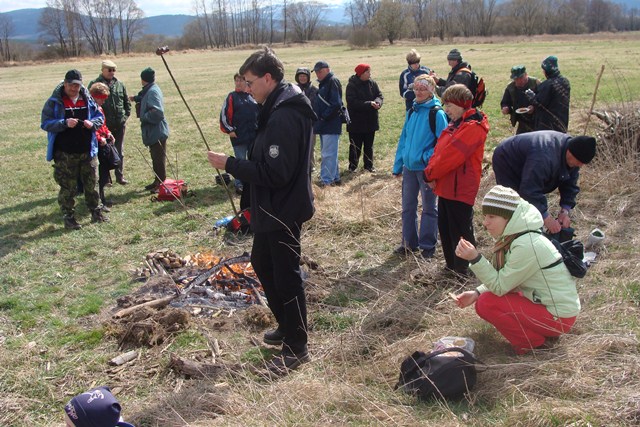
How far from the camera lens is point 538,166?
4.40 meters

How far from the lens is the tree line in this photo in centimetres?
8219

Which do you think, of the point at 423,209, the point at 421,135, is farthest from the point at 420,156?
the point at 423,209

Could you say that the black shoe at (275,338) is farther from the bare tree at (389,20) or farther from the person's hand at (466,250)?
the bare tree at (389,20)

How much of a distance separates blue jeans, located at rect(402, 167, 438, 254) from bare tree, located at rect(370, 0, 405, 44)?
75.2 metres

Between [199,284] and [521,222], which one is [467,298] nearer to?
[521,222]

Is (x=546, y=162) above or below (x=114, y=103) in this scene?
below

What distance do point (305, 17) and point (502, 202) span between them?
124711mm

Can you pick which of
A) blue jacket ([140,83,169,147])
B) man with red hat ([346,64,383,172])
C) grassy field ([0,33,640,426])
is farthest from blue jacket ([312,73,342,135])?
blue jacket ([140,83,169,147])

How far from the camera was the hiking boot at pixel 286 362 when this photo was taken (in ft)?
13.1

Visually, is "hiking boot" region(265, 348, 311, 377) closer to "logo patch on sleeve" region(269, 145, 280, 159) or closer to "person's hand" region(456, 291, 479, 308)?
"person's hand" region(456, 291, 479, 308)

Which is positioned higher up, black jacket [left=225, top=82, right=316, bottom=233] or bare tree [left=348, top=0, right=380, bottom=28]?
bare tree [left=348, top=0, right=380, bottom=28]

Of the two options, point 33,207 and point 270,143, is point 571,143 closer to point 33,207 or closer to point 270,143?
point 270,143

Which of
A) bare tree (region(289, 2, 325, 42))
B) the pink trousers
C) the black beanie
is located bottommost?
the pink trousers

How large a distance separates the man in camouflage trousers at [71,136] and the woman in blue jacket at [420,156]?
417 cm
